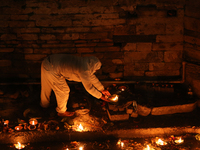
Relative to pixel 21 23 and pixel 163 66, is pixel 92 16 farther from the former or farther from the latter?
pixel 163 66

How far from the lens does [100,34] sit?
6.90 meters

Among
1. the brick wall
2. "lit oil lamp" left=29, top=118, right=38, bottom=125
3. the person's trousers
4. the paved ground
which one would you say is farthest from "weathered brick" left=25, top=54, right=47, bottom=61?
"lit oil lamp" left=29, top=118, right=38, bottom=125

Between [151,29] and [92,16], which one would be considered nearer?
[92,16]

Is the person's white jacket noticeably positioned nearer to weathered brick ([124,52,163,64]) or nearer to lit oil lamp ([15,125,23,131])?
lit oil lamp ([15,125,23,131])

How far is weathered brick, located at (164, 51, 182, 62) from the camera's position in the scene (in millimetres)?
7051

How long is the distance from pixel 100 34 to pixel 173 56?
2.23 meters

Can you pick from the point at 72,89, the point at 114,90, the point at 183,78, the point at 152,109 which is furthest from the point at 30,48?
the point at 183,78

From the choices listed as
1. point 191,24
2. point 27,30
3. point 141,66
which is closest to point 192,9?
point 191,24

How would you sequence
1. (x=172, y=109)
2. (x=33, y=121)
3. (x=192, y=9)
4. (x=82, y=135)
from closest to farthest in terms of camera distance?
1. (x=82, y=135)
2. (x=33, y=121)
3. (x=172, y=109)
4. (x=192, y=9)

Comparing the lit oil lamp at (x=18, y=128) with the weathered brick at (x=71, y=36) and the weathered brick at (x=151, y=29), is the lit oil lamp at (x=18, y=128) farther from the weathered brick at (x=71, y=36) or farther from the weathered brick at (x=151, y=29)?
the weathered brick at (x=151, y=29)

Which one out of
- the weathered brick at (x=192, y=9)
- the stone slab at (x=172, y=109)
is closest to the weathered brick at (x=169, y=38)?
the weathered brick at (x=192, y=9)

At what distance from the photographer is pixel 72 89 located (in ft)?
24.2

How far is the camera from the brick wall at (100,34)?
21.9 ft

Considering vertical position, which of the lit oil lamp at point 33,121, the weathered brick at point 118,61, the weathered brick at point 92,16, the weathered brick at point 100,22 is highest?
the weathered brick at point 92,16
